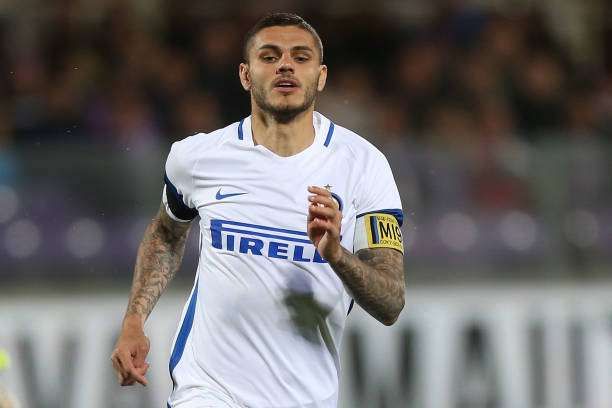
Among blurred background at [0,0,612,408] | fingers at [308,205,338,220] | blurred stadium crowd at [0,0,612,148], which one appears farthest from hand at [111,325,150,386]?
blurred stadium crowd at [0,0,612,148]

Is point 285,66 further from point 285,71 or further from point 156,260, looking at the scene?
point 156,260

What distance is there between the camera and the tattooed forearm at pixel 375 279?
14.1 feet

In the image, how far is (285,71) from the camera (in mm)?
4754

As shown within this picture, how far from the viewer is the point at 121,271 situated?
886 cm

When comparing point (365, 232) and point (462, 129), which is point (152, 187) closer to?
point (462, 129)

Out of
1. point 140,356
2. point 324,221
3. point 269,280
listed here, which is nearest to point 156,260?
point 140,356

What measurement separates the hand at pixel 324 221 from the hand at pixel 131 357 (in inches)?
35.1

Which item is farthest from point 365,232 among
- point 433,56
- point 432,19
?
point 432,19

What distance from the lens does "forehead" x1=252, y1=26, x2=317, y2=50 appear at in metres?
4.83

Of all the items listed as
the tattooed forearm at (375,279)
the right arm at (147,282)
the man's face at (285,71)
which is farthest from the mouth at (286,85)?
the right arm at (147,282)

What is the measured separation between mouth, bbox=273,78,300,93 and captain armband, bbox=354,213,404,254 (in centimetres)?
54

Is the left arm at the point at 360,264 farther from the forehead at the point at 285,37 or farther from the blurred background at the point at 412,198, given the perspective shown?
the blurred background at the point at 412,198

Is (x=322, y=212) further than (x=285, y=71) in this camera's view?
No

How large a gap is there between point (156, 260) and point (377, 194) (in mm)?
971
